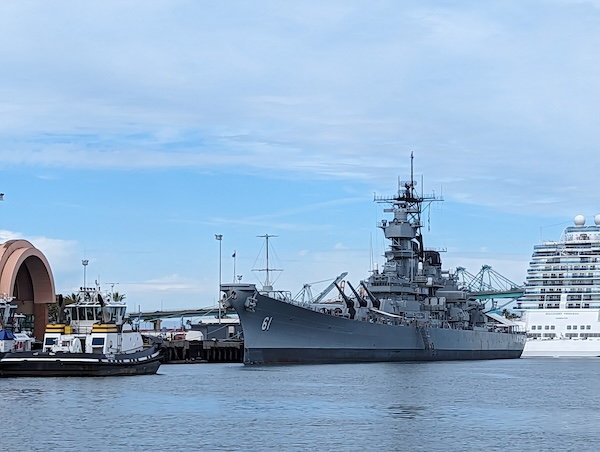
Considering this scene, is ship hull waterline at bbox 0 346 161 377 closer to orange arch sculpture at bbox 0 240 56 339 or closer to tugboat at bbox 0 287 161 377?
tugboat at bbox 0 287 161 377

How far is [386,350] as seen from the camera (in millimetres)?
88625

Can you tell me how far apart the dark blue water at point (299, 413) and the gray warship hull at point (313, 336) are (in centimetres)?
1179

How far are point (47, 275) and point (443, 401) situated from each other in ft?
155

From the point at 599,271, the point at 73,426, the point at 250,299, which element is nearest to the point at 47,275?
the point at 250,299

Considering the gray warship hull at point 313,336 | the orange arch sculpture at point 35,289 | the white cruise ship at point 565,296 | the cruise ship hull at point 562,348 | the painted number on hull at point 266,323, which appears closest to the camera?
the gray warship hull at point 313,336

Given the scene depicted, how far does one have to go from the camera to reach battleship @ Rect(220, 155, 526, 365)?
80.1 m

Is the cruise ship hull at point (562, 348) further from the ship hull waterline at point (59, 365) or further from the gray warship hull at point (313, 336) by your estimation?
the ship hull waterline at point (59, 365)

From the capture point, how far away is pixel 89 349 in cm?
6178

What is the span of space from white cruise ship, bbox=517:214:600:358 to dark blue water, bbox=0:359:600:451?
49380 millimetres

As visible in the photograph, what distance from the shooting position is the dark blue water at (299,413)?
121 ft

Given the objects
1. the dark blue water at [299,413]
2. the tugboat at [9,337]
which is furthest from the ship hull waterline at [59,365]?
the tugboat at [9,337]

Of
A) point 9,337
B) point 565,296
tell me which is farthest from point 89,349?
point 565,296

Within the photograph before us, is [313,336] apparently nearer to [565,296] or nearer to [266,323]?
[266,323]

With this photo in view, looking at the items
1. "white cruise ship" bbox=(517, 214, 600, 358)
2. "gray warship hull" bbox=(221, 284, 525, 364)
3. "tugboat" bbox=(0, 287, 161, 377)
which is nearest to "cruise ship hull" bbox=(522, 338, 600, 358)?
"white cruise ship" bbox=(517, 214, 600, 358)
